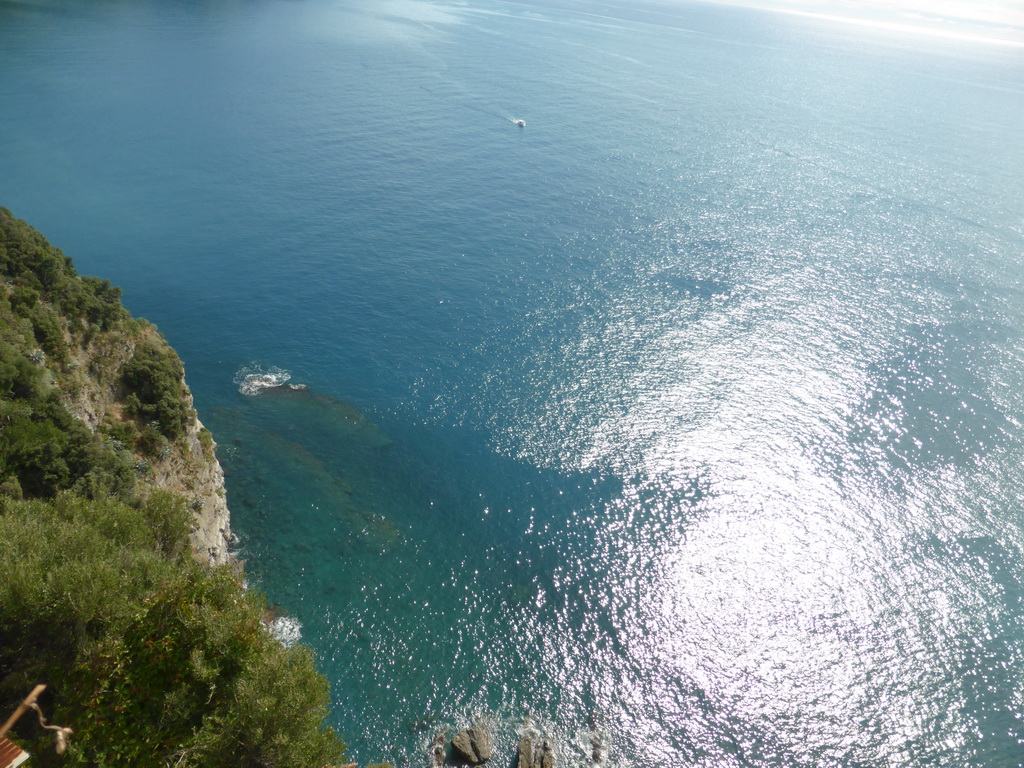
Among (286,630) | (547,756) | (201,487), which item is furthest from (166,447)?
(547,756)

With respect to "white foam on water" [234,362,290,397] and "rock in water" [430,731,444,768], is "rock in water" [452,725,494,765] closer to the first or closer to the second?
"rock in water" [430,731,444,768]

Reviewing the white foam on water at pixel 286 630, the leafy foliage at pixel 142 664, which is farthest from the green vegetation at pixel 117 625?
the white foam on water at pixel 286 630

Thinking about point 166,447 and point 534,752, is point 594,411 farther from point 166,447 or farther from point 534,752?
point 166,447

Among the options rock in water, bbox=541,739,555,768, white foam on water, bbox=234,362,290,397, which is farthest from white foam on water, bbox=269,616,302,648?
white foam on water, bbox=234,362,290,397

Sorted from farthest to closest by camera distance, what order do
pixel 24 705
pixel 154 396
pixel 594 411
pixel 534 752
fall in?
pixel 594 411, pixel 154 396, pixel 534 752, pixel 24 705

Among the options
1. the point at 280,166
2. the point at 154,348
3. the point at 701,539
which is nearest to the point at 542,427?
the point at 701,539
